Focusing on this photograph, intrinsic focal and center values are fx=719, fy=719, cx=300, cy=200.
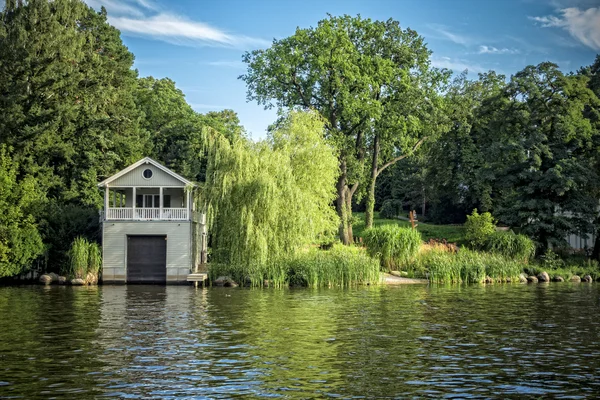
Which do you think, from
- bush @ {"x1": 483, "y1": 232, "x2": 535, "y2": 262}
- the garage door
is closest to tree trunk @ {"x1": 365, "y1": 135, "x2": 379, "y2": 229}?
bush @ {"x1": 483, "y1": 232, "x2": 535, "y2": 262}

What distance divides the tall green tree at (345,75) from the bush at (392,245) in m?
11.8

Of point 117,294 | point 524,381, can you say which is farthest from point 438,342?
point 117,294

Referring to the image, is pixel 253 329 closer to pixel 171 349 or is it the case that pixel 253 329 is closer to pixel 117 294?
pixel 171 349

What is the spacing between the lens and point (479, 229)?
54.1 m

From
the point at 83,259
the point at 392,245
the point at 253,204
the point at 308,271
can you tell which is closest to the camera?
the point at 308,271

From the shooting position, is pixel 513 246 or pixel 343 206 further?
pixel 343 206

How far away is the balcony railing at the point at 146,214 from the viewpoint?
46.8 meters

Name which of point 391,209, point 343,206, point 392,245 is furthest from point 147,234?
point 391,209

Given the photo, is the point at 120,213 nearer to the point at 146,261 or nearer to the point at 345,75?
the point at 146,261

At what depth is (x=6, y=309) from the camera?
29562 millimetres

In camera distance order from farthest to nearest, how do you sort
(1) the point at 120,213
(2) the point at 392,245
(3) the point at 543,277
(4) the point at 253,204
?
(3) the point at 543,277 < (2) the point at 392,245 < (1) the point at 120,213 < (4) the point at 253,204

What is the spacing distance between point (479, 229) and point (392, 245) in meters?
9.82

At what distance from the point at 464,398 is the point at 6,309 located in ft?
71.4

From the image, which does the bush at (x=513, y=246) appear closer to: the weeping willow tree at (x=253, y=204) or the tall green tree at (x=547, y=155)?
the tall green tree at (x=547, y=155)
